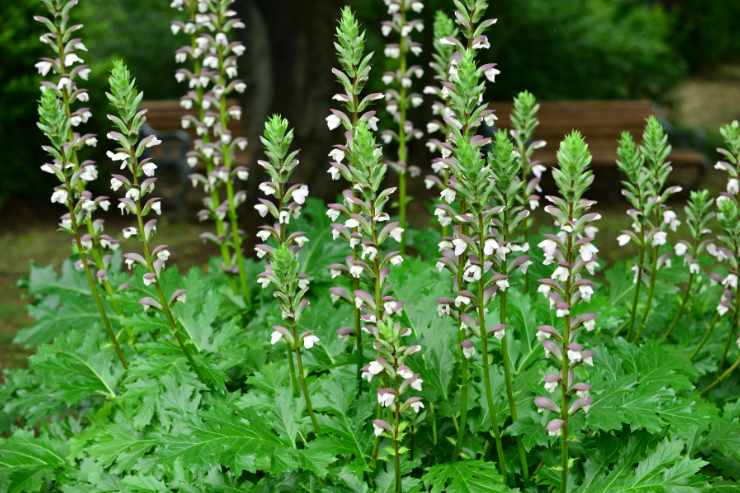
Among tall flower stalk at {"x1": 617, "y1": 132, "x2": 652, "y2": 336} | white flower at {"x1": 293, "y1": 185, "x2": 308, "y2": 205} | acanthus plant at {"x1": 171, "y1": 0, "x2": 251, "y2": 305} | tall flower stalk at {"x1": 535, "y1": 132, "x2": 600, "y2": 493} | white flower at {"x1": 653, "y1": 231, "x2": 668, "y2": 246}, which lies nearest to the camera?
tall flower stalk at {"x1": 535, "y1": 132, "x2": 600, "y2": 493}

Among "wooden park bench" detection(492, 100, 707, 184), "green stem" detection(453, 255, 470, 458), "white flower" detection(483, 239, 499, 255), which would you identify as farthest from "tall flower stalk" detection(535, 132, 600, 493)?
"wooden park bench" detection(492, 100, 707, 184)

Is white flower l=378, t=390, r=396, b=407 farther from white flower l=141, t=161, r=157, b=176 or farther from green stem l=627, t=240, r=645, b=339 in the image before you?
green stem l=627, t=240, r=645, b=339

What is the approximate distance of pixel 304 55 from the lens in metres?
9.21

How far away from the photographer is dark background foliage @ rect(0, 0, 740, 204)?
30.2ft

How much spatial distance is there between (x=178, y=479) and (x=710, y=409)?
8.05ft

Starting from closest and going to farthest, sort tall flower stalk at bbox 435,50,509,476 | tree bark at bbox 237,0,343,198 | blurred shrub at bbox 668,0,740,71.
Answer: tall flower stalk at bbox 435,50,509,476 < tree bark at bbox 237,0,343,198 < blurred shrub at bbox 668,0,740,71

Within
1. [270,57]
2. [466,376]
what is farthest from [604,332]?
[270,57]

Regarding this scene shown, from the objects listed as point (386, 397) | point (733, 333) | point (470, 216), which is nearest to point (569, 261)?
point (470, 216)

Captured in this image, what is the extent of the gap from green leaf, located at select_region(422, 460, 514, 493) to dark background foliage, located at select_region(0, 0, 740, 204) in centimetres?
545

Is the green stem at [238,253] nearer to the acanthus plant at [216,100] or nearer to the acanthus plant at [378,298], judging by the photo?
the acanthus plant at [216,100]

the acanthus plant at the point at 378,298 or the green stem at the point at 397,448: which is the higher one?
the acanthus plant at the point at 378,298

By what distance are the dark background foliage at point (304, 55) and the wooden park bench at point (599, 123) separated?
49.2 inches

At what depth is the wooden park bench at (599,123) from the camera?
1434 cm

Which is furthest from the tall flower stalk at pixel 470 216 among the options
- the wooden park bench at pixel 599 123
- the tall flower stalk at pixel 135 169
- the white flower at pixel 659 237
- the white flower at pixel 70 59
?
the wooden park bench at pixel 599 123
